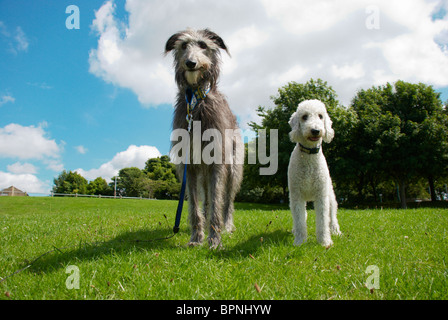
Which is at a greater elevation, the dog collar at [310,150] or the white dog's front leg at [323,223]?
the dog collar at [310,150]

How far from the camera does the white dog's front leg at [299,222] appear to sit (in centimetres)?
456

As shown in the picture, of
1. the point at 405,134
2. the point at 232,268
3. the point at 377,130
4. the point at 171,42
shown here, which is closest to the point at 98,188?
the point at 377,130

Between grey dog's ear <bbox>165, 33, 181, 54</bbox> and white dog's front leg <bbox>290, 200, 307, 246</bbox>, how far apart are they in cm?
365

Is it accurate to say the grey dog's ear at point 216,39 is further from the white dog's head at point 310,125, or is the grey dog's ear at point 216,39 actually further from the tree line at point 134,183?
the tree line at point 134,183

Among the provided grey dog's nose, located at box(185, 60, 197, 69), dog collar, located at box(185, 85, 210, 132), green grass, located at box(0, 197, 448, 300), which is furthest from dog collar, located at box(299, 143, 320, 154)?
grey dog's nose, located at box(185, 60, 197, 69)

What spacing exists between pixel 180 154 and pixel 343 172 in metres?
23.8

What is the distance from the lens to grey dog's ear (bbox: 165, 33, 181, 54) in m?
5.00

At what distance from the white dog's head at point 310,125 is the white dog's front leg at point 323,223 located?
40.9 inches

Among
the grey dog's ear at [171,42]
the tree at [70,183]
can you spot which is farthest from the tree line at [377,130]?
the tree at [70,183]

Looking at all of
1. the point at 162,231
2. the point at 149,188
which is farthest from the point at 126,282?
the point at 149,188

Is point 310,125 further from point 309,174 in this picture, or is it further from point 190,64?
point 190,64

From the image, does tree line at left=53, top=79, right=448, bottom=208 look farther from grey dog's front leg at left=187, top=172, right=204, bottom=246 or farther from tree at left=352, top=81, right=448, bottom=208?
grey dog's front leg at left=187, top=172, right=204, bottom=246

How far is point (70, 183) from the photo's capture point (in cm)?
9106
